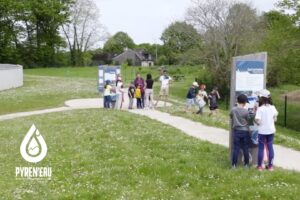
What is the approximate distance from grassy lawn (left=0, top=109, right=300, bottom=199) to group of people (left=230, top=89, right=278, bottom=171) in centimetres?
48

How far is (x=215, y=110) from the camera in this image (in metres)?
22.0

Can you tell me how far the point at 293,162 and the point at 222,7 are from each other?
119ft

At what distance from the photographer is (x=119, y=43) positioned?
145m

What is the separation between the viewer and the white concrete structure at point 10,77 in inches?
1558

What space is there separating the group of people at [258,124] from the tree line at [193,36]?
74.1 feet

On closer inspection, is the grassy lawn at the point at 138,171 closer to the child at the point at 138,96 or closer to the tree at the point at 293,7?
the child at the point at 138,96

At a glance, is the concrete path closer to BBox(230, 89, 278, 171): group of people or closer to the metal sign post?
BBox(230, 89, 278, 171): group of people

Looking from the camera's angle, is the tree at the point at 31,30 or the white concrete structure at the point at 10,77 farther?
the tree at the point at 31,30

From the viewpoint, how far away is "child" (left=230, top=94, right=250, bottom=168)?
1042 cm

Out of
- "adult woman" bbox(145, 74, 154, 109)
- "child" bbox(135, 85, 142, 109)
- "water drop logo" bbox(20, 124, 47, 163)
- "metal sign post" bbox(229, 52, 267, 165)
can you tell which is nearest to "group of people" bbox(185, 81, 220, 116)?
"adult woman" bbox(145, 74, 154, 109)

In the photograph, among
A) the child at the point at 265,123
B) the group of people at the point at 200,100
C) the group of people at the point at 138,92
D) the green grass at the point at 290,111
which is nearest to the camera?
the child at the point at 265,123

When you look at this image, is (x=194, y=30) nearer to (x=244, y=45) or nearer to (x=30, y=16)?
(x=244, y=45)

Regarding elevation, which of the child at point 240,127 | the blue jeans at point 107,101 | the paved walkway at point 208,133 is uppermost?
the child at point 240,127

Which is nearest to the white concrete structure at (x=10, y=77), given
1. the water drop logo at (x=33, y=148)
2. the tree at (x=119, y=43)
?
the water drop logo at (x=33, y=148)
